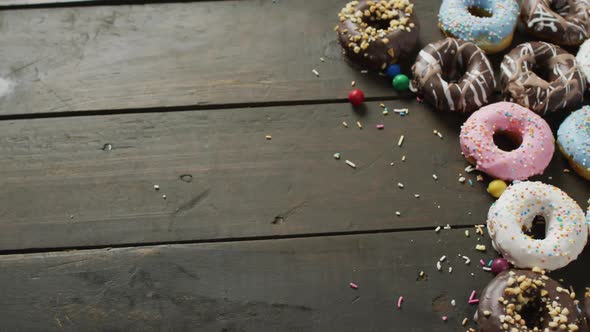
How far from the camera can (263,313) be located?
1.32 metres

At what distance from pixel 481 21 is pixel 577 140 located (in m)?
0.39

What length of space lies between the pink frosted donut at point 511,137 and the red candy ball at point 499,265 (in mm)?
205

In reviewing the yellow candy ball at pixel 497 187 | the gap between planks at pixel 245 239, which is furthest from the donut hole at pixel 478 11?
the gap between planks at pixel 245 239

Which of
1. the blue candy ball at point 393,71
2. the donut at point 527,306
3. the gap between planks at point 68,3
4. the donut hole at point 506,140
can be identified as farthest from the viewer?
the gap between planks at point 68,3

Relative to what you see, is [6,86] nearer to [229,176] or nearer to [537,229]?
[229,176]

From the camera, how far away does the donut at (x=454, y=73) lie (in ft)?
4.92

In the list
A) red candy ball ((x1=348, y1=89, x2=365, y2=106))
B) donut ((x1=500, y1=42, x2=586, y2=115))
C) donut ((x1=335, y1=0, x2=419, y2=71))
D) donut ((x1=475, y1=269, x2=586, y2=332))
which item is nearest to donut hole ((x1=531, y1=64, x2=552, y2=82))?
donut ((x1=500, y1=42, x2=586, y2=115))

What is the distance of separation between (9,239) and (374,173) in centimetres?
86

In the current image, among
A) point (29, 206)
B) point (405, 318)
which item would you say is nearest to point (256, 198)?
point (405, 318)

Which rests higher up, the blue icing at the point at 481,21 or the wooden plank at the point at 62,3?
the wooden plank at the point at 62,3

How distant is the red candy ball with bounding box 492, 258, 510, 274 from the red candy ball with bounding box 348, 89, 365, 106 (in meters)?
0.51

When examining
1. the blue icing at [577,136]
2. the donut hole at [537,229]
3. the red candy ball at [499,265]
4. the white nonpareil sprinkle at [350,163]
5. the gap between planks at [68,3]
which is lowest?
the red candy ball at [499,265]

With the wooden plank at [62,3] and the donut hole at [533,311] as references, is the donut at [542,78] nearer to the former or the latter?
the donut hole at [533,311]

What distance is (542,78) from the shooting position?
5.19 feet
